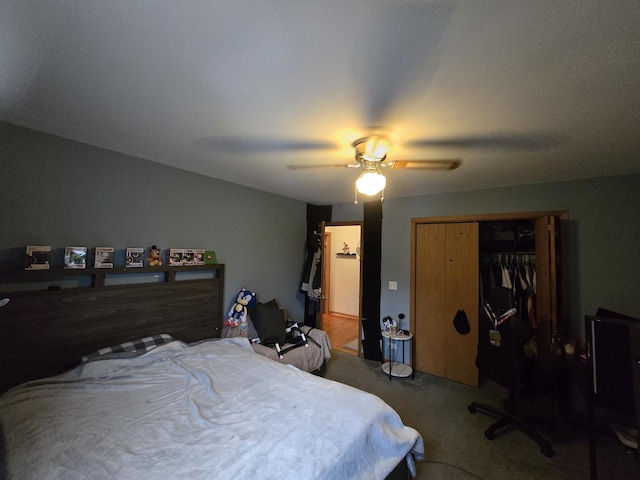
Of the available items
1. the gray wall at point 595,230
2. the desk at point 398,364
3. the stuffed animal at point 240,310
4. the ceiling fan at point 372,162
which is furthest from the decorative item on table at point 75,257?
the gray wall at point 595,230

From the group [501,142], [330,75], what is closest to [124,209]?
[330,75]

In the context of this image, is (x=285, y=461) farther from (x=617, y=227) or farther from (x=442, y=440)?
(x=617, y=227)

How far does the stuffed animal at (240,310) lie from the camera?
302 cm

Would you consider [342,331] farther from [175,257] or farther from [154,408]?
[154,408]

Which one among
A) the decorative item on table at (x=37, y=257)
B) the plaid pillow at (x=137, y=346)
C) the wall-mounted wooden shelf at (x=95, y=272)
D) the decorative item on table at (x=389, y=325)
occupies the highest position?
the decorative item on table at (x=37, y=257)

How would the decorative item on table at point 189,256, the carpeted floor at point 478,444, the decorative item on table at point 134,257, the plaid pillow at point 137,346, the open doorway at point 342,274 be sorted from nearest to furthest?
the carpeted floor at point 478,444, the plaid pillow at point 137,346, the decorative item on table at point 134,257, the decorative item on table at point 189,256, the open doorway at point 342,274

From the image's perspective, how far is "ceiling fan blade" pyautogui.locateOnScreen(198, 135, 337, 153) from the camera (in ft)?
6.20

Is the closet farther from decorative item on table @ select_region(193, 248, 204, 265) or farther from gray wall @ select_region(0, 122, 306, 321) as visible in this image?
decorative item on table @ select_region(193, 248, 204, 265)

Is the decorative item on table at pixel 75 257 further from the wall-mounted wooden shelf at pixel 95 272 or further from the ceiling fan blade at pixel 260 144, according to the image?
the ceiling fan blade at pixel 260 144

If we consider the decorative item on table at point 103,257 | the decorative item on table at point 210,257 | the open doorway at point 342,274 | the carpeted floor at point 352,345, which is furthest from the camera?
the open doorway at point 342,274

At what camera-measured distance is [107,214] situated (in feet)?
7.22

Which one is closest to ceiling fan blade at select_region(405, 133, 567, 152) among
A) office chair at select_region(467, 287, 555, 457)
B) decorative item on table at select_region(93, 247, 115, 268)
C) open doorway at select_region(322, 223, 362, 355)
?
office chair at select_region(467, 287, 555, 457)

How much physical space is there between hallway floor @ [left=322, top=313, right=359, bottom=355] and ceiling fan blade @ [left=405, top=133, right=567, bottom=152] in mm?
3268

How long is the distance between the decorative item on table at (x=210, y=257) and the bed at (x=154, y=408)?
558 millimetres
